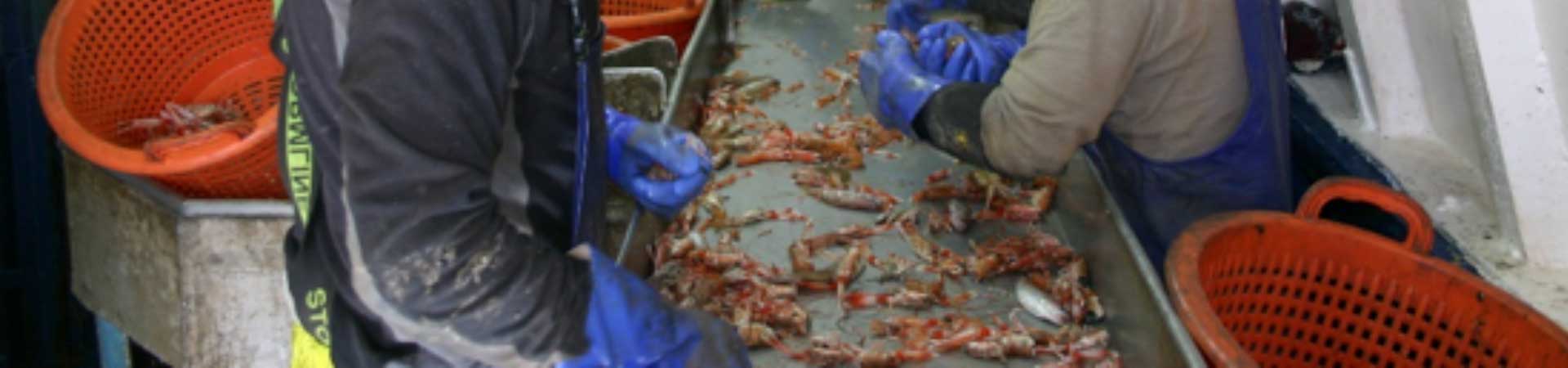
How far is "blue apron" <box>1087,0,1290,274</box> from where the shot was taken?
302 cm

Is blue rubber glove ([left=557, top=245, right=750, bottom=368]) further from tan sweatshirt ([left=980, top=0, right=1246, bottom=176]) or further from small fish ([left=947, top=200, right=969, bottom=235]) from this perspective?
small fish ([left=947, top=200, right=969, bottom=235])

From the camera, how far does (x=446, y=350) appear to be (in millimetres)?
1928

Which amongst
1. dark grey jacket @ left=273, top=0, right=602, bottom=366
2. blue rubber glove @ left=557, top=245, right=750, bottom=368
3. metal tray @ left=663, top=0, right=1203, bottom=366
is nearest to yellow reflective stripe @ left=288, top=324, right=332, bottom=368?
dark grey jacket @ left=273, top=0, right=602, bottom=366

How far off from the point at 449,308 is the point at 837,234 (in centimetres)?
206

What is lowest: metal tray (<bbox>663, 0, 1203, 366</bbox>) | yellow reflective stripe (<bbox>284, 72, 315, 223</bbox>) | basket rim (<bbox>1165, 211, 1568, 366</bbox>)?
metal tray (<bbox>663, 0, 1203, 366</bbox>)

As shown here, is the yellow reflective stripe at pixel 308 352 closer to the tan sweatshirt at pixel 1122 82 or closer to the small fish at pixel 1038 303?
the tan sweatshirt at pixel 1122 82

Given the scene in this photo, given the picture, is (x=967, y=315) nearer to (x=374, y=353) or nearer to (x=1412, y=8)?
(x=1412, y=8)

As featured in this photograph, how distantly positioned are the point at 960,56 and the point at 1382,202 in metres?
1.47

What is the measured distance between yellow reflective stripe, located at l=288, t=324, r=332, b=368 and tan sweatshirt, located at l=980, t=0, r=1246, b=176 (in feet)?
5.74

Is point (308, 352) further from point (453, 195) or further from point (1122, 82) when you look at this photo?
point (1122, 82)

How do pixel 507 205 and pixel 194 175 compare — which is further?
pixel 194 175

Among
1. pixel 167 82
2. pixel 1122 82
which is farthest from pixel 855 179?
pixel 167 82

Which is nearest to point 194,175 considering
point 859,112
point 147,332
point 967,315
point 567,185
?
point 147,332

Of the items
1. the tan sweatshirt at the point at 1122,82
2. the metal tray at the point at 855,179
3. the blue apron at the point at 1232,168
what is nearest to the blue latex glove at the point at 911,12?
the metal tray at the point at 855,179
